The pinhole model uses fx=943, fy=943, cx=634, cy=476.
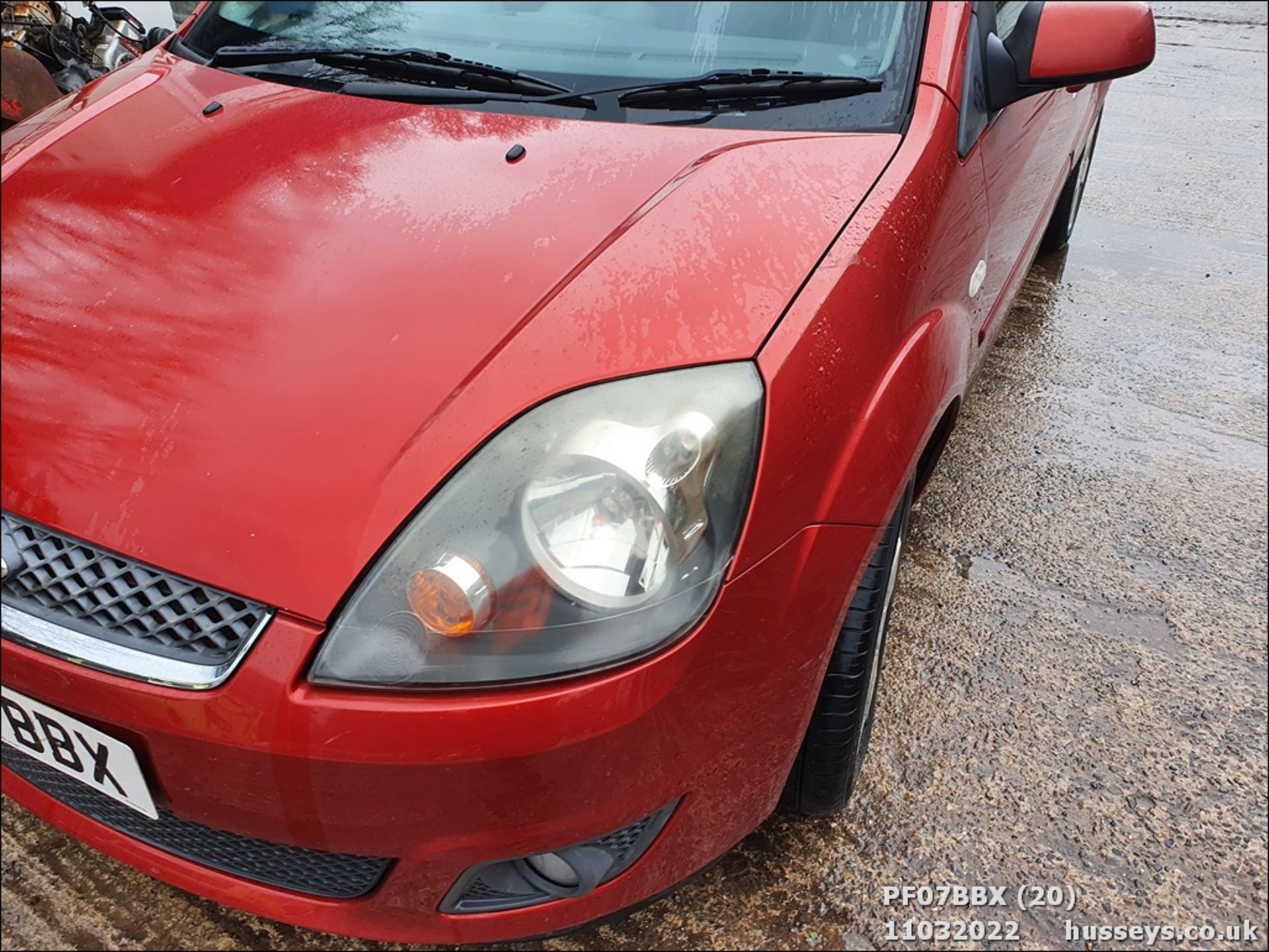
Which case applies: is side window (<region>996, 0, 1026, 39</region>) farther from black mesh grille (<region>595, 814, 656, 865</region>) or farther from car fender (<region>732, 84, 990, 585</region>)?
black mesh grille (<region>595, 814, 656, 865</region>)

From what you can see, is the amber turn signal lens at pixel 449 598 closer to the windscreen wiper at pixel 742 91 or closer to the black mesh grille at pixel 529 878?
the black mesh grille at pixel 529 878

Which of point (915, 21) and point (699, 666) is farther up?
point (915, 21)

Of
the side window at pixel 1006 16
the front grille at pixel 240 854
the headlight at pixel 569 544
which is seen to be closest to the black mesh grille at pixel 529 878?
the front grille at pixel 240 854

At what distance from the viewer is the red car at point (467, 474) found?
3.32ft

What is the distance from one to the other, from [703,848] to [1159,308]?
3.37 metres

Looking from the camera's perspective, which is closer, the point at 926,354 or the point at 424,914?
the point at 424,914

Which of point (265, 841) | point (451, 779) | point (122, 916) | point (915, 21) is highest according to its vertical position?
point (915, 21)

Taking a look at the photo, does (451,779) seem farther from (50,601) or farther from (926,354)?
(926,354)

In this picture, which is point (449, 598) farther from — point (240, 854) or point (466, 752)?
point (240, 854)

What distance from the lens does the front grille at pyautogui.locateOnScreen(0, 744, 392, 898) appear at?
115 cm

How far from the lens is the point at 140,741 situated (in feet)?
3.45

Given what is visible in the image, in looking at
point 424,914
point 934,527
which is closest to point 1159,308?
point 934,527

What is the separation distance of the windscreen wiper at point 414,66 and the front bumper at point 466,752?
954 mm

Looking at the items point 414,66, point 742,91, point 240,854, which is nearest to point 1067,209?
point 742,91
